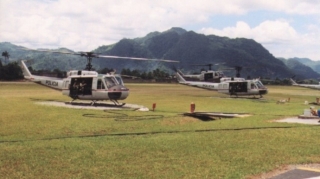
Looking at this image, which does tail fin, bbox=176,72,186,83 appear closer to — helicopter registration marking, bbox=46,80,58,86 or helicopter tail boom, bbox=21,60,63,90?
helicopter tail boom, bbox=21,60,63,90

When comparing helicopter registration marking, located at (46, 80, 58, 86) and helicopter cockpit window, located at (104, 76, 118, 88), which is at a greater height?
helicopter cockpit window, located at (104, 76, 118, 88)

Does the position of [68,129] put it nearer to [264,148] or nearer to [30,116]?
[30,116]

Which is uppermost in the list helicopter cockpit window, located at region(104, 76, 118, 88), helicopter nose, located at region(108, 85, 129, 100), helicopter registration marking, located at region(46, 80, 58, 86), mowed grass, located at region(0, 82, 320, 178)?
helicopter cockpit window, located at region(104, 76, 118, 88)

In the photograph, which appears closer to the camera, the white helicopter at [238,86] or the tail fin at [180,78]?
the white helicopter at [238,86]

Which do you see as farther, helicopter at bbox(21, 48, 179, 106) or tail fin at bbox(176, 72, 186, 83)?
tail fin at bbox(176, 72, 186, 83)

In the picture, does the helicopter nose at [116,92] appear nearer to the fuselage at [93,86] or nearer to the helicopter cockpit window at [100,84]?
the fuselage at [93,86]

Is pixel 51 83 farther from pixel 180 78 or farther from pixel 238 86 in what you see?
pixel 180 78

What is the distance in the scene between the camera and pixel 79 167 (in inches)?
410

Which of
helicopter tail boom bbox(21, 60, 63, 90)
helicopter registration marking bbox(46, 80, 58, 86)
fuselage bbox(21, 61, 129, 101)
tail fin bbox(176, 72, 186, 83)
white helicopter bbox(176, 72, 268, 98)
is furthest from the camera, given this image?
tail fin bbox(176, 72, 186, 83)

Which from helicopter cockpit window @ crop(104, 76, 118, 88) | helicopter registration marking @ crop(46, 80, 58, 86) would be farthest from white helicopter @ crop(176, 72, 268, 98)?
helicopter registration marking @ crop(46, 80, 58, 86)

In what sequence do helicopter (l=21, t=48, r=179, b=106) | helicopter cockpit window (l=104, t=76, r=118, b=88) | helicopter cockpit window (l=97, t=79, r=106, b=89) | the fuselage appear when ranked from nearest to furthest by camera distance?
helicopter (l=21, t=48, r=179, b=106) < the fuselage < helicopter cockpit window (l=104, t=76, r=118, b=88) < helicopter cockpit window (l=97, t=79, r=106, b=89)

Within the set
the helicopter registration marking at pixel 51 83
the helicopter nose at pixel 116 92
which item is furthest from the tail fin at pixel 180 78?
the helicopter nose at pixel 116 92

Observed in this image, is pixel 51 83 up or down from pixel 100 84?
down

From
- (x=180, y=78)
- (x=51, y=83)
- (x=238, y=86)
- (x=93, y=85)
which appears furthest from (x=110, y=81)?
(x=180, y=78)
